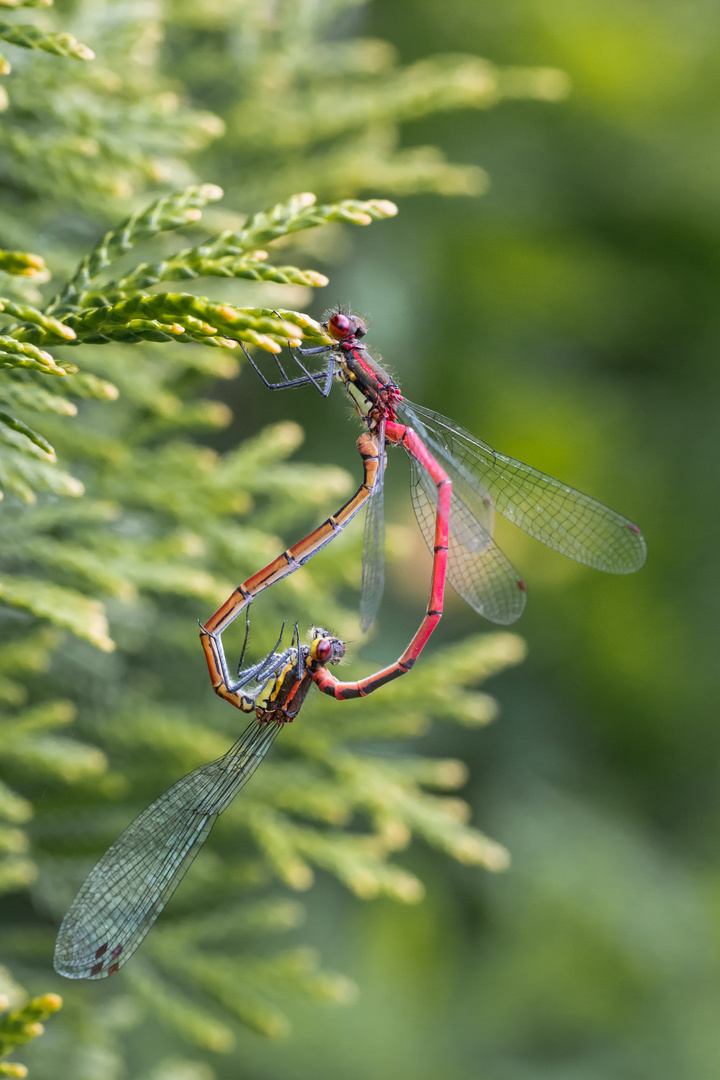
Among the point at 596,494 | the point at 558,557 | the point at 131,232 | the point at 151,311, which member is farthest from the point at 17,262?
the point at 558,557

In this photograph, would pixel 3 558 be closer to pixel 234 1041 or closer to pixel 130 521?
pixel 130 521

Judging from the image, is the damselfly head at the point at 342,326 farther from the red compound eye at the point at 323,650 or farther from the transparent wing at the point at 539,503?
the red compound eye at the point at 323,650

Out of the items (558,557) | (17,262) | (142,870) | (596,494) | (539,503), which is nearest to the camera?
(17,262)

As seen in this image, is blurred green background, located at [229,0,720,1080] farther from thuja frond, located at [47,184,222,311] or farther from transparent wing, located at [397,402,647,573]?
thuja frond, located at [47,184,222,311]

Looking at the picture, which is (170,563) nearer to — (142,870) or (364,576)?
(364,576)

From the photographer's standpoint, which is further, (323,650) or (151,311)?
(323,650)

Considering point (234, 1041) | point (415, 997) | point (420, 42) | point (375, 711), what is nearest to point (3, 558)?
point (375, 711)

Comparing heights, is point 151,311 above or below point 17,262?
above
